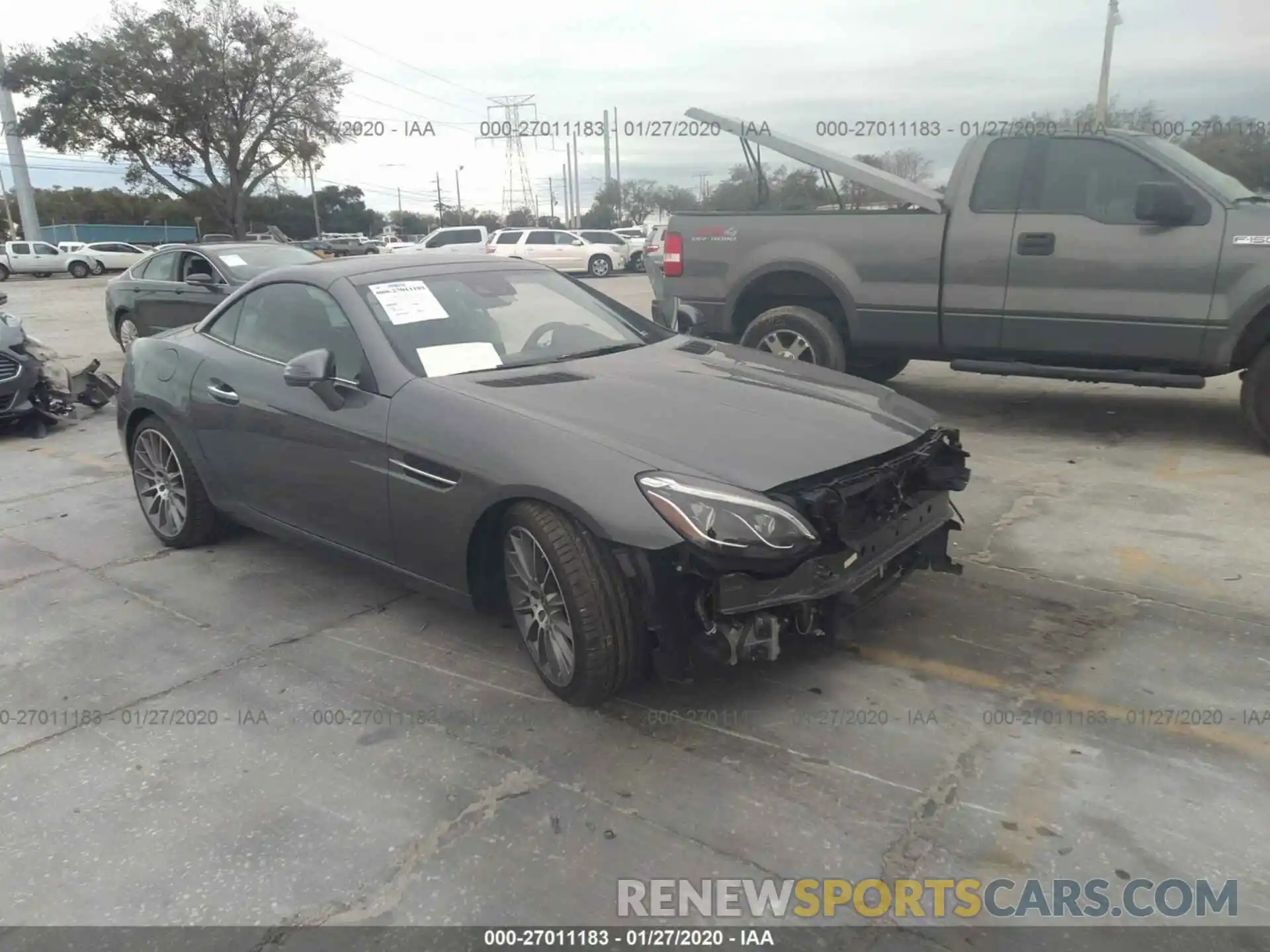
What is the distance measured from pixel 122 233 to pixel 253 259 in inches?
2469

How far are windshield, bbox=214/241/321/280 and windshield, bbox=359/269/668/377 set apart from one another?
6.28 meters

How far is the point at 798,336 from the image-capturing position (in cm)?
740

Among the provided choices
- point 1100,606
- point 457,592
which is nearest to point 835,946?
point 457,592

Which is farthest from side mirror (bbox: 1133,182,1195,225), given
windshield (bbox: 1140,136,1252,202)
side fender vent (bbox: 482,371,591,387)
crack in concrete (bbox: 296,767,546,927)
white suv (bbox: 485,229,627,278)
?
white suv (bbox: 485,229,627,278)

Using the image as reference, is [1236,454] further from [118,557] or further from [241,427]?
[118,557]

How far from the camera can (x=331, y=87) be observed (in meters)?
38.3

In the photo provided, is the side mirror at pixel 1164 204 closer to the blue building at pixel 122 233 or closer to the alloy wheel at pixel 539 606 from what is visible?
the alloy wheel at pixel 539 606

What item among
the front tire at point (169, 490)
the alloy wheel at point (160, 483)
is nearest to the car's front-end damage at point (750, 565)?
the front tire at point (169, 490)

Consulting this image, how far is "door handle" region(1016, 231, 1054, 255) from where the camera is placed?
6.37 metres

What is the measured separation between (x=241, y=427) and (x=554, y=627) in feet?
6.56

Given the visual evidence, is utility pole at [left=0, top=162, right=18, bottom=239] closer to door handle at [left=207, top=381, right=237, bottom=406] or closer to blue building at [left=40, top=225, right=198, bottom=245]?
blue building at [left=40, top=225, right=198, bottom=245]

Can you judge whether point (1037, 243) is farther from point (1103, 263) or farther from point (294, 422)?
point (294, 422)

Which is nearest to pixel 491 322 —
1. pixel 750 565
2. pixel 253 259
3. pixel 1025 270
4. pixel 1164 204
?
pixel 750 565

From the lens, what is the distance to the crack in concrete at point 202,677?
3207mm
